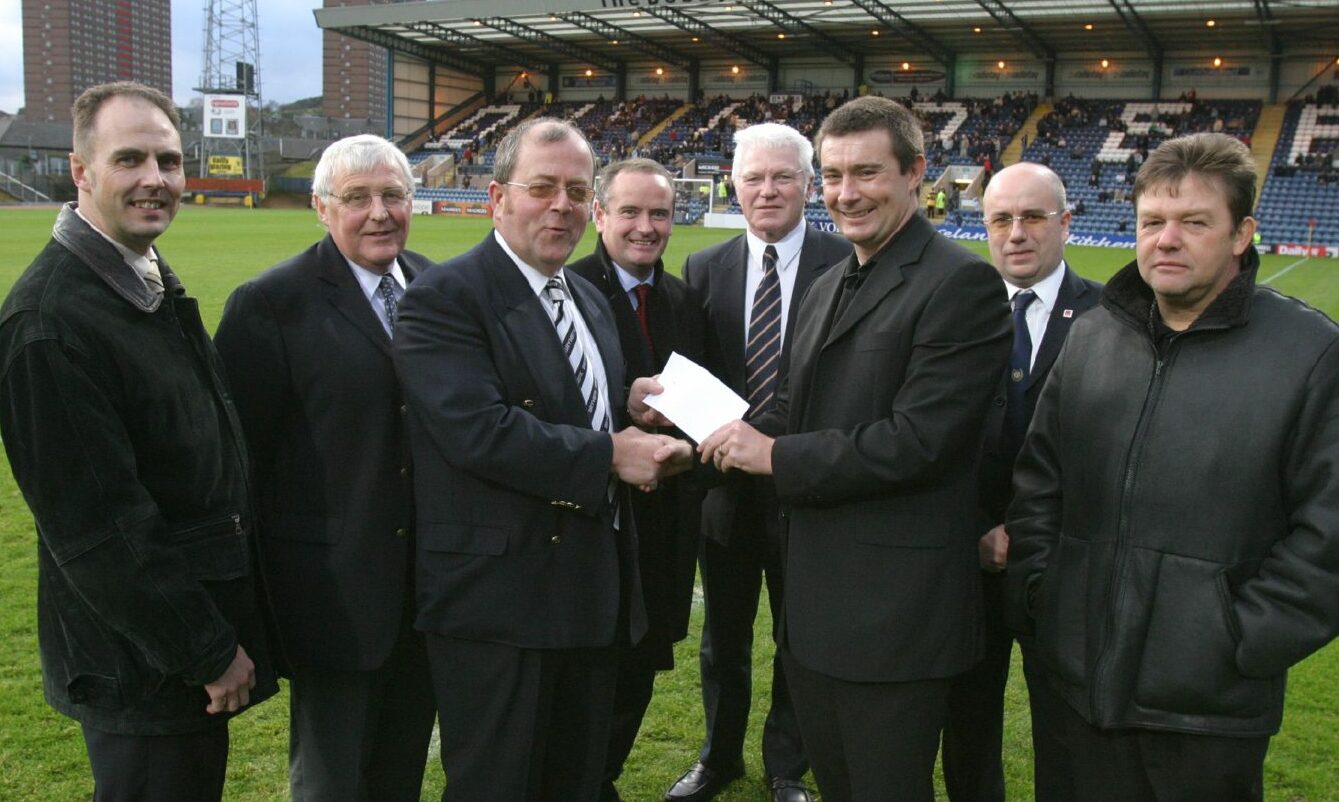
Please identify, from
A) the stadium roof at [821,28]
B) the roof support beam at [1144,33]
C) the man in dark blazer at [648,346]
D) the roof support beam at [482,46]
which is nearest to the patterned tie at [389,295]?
the man in dark blazer at [648,346]

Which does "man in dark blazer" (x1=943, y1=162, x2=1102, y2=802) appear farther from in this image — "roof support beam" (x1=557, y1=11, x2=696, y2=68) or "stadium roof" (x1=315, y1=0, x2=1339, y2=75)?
"roof support beam" (x1=557, y1=11, x2=696, y2=68)

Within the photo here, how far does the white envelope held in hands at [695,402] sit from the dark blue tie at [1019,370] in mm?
982

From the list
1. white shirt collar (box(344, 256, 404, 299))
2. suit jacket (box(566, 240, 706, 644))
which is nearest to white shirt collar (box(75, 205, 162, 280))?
white shirt collar (box(344, 256, 404, 299))

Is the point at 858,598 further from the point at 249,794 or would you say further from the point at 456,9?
the point at 456,9

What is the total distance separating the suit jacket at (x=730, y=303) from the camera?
4004 millimetres

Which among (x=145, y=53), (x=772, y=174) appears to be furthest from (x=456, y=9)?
(x=145, y=53)

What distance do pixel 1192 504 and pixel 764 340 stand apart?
2.02 meters

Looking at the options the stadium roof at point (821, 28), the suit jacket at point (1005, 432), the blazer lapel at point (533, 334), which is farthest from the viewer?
the stadium roof at point (821, 28)

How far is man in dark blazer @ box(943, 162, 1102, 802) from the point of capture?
11.0 feet

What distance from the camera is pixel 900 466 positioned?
101 inches

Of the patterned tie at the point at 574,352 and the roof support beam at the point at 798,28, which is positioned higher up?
the roof support beam at the point at 798,28

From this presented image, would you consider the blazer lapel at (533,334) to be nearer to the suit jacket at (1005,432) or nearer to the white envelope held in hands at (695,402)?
the white envelope held in hands at (695,402)

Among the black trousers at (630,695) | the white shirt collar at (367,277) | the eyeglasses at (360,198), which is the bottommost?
the black trousers at (630,695)

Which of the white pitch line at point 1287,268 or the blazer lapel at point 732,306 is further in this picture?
the white pitch line at point 1287,268
